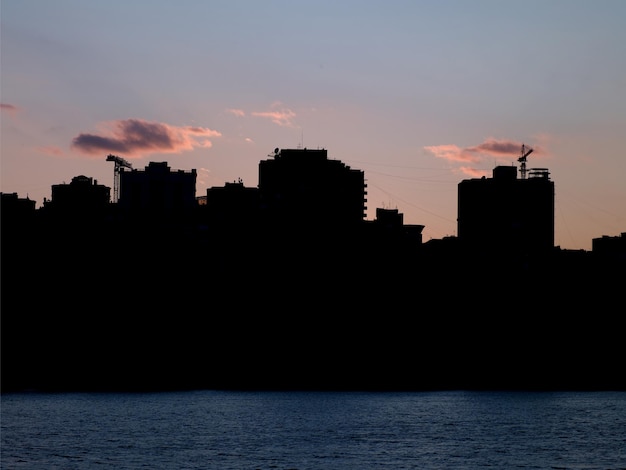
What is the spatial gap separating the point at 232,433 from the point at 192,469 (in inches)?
1612

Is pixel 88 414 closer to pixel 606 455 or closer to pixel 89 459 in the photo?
pixel 89 459

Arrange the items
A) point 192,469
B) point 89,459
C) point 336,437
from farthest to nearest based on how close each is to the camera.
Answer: point 336,437
point 89,459
point 192,469

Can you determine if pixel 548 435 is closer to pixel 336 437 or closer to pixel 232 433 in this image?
pixel 336 437

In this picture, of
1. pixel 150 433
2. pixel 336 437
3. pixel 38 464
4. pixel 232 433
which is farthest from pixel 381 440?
pixel 38 464

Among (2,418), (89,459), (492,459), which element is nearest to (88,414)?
(2,418)

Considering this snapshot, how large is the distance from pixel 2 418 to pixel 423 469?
8802 cm

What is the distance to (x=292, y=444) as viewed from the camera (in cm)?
14325

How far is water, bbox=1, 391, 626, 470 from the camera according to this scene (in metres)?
124

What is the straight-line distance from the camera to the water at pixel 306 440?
124 meters

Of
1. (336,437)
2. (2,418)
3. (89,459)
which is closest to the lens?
(89,459)

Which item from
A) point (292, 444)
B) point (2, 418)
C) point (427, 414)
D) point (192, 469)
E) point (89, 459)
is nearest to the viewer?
point (192, 469)

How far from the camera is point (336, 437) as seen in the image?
15300cm

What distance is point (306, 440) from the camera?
14888cm

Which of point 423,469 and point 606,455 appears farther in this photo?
point 606,455
